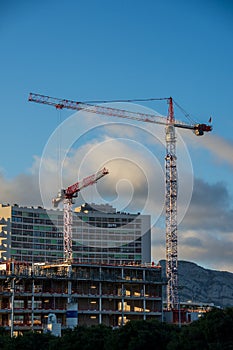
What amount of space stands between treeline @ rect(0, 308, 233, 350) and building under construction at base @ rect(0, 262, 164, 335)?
57.4m

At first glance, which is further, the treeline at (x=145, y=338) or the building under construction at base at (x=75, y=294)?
the building under construction at base at (x=75, y=294)

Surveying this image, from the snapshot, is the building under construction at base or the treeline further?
the building under construction at base

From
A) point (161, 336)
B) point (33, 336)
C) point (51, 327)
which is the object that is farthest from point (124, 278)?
point (161, 336)

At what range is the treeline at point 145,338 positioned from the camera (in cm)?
9044

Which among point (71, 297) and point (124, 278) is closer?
point (71, 297)

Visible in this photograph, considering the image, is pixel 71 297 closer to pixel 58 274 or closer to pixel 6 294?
pixel 58 274

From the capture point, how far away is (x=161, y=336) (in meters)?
99.3

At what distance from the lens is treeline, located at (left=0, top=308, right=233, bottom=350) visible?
3561 inches

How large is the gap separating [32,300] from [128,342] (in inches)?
3198

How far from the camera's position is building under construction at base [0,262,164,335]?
570 feet

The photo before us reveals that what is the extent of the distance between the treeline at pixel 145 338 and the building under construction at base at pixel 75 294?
2258 inches

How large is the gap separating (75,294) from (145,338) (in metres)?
88.3

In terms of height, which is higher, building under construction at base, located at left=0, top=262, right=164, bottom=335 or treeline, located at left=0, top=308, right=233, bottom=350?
building under construction at base, located at left=0, top=262, right=164, bottom=335

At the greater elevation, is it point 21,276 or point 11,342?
point 21,276
